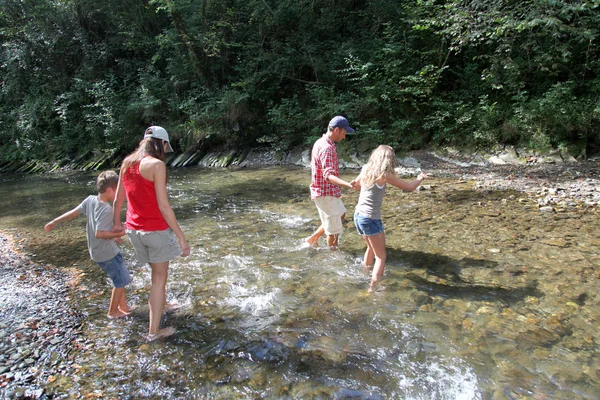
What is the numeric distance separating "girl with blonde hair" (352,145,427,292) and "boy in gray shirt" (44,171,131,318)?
9.42 feet

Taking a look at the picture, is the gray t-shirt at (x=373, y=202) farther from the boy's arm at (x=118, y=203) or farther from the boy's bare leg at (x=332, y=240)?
the boy's arm at (x=118, y=203)

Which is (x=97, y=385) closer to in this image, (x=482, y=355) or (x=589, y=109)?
(x=482, y=355)

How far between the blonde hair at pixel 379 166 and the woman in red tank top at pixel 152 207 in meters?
2.35

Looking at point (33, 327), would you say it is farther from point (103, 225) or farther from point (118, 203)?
point (118, 203)

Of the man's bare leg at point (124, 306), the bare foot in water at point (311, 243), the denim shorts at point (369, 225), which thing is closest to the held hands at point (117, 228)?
the man's bare leg at point (124, 306)

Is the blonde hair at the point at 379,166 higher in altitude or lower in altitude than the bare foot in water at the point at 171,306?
higher

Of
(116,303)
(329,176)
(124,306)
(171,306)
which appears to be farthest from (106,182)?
(329,176)

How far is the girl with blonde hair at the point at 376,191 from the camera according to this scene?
4.55m

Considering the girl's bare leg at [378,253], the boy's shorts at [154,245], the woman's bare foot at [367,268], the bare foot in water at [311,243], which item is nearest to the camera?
the boy's shorts at [154,245]

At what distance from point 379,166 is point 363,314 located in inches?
70.7

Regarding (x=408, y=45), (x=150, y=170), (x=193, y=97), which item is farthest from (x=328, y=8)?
(x=150, y=170)

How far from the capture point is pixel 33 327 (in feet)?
14.2

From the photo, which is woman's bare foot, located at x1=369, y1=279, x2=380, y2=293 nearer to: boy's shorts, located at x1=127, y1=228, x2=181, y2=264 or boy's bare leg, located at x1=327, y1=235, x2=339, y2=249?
boy's bare leg, located at x1=327, y1=235, x2=339, y2=249

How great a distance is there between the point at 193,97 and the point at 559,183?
667 inches
